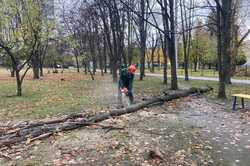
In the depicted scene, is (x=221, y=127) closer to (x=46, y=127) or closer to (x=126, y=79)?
(x=46, y=127)

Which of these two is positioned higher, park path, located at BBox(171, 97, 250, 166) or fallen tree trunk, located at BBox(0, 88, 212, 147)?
fallen tree trunk, located at BBox(0, 88, 212, 147)

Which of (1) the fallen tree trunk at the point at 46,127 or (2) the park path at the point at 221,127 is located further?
(1) the fallen tree trunk at the point at 46,127

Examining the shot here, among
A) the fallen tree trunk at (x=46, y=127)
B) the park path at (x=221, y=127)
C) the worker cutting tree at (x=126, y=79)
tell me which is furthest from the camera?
the worker cutting tree at (x=126, y=79)

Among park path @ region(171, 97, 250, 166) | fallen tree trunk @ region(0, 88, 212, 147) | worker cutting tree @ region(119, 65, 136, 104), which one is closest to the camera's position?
park path @ region(171, 97, 250, 166)

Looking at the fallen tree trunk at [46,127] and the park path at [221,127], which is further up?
the fallen tree trunk at [46,127]

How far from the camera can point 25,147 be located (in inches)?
267

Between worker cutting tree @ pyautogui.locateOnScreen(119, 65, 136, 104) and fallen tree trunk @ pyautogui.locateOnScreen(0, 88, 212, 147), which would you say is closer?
fallen tree trunk @ pyautogui.locateOnScreen(0, 88, 212, 147)

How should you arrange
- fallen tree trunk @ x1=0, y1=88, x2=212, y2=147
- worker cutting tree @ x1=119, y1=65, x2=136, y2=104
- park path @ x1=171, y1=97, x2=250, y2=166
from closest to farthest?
park path @ x1=171, y1=97, x2=250, y2=166, fallen tree trunk @ x1=0, y1=88, x2=212, y2=147, worker cutting tree @ x1=119, y1=65, x2=136, y2=104

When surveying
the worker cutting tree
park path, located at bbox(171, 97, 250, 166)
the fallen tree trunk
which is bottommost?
park path, located at bbox(171, 97, 250, 166)

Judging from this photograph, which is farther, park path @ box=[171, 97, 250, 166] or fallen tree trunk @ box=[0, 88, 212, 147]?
fallen tree trunk @ box=[0, 88, 212, 147]

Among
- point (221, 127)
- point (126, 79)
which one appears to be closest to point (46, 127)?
point (221, 127)

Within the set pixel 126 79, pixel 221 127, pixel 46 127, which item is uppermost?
pixel 126 79

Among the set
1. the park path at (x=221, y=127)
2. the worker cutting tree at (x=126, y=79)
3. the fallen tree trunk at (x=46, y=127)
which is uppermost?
the worker cutting tree at (x=126, y=79)

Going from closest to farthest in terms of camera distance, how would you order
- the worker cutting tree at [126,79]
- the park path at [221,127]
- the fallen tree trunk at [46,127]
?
the park path at [221,127], the fallen tree trunk at [46,127], the worker cutting tree at [126,79]
